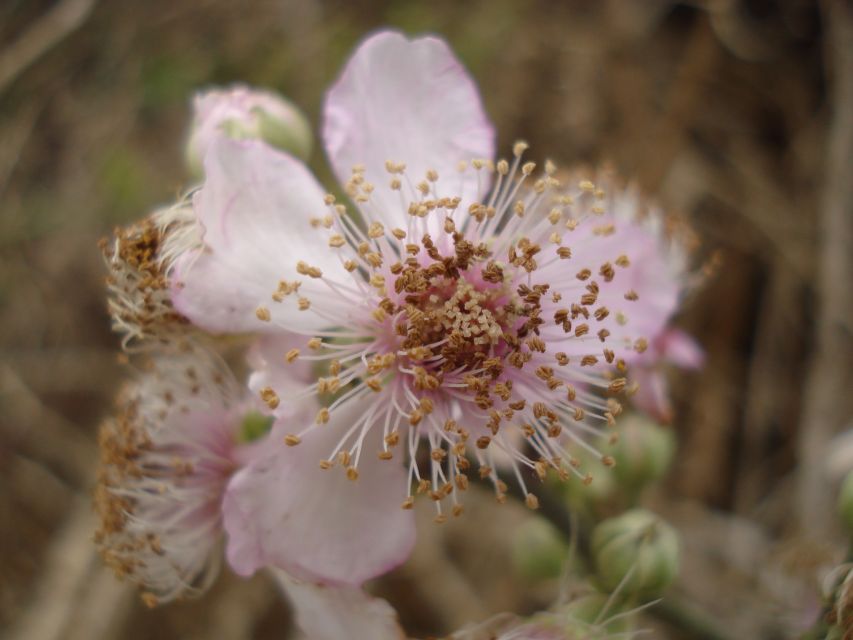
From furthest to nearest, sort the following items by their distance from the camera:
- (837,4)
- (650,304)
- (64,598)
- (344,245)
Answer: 1. (837,4)
2. (64,598)
3. (650,304)
4. (344,245)

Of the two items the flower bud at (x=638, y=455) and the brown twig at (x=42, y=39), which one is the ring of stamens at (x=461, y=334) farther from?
the brown twig at (x=42, y=39)

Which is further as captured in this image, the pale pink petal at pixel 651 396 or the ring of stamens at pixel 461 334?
the pale pink petal at pixel 651 396

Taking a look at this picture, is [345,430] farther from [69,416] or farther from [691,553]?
[69,416]

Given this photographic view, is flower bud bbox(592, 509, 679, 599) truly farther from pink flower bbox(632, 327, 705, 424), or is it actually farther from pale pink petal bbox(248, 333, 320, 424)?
pale pink petal bbox(248, 333, 320, 424)

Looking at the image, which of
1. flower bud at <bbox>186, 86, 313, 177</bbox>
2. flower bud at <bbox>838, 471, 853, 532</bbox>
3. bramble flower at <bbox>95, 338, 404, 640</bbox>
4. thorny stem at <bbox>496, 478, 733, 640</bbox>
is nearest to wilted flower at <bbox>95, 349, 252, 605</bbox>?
bramble flower at <bbox>95, 338, 404, 640</bbox>

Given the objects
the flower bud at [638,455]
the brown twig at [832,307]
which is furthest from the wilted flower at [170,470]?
the brown twig at [832,307]

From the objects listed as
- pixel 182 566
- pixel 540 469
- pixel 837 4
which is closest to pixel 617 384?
pixel 540 469
